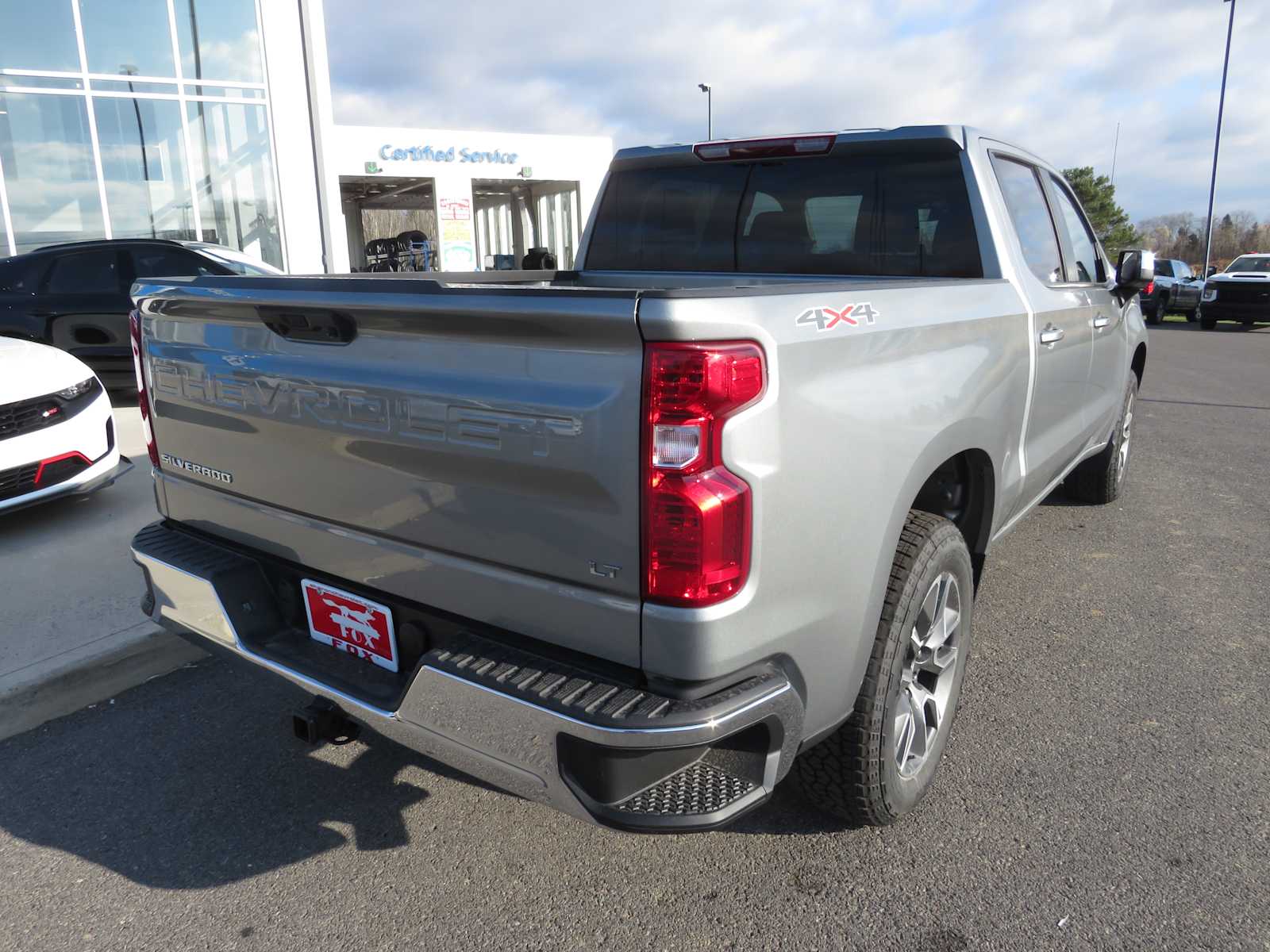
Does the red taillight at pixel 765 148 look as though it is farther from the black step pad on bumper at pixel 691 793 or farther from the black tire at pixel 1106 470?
the black tire at pixel 1106 470

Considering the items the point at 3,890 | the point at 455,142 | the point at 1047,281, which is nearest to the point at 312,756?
the point at 3,890

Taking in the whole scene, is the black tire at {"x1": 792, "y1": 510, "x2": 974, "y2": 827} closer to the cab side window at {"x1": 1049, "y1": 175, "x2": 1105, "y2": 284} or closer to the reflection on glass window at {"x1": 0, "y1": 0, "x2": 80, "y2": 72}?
the cab side window at {"x1": 1049, "y1": 175, "x2": 1105, "y2": 284}

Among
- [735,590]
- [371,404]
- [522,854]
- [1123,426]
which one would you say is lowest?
[522,854]

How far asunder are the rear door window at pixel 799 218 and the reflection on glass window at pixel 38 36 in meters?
14.9

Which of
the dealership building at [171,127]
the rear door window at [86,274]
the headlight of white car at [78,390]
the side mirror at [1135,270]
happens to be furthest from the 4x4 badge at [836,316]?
the dealership building at [171,127]

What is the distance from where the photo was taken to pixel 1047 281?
3.49 m

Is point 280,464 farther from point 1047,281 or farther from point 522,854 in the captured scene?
point 1047,281

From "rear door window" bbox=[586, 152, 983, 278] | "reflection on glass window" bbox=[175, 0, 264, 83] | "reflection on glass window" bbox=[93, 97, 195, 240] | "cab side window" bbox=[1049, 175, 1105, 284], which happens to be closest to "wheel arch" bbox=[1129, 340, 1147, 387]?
"cab side window" bbox=[1049, 175, 1105, 284]

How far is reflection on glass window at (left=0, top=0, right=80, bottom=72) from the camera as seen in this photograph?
1405cm

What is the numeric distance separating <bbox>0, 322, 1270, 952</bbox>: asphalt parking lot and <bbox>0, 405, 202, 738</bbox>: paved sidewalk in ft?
0.38

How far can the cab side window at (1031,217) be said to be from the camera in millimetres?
3414

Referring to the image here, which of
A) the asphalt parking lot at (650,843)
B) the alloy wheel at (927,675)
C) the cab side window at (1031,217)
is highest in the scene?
the cab side window at (1031,217)

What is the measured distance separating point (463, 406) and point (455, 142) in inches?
972

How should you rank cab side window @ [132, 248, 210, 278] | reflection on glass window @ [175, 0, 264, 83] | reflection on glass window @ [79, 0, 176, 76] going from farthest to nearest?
1. reflection on glass window @ [175, 0, 264, 83]
2. reflection on glass window @ [79, 0, 176, 76]
3. cab side window @ [132, 248, 210, 278]
